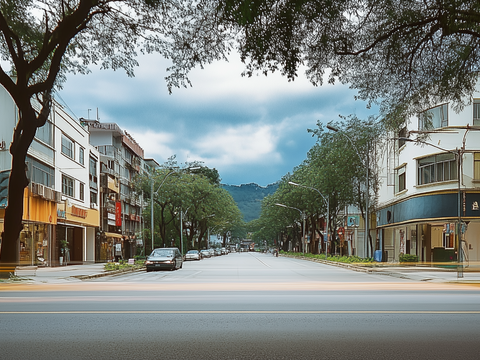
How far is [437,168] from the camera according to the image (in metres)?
39.5

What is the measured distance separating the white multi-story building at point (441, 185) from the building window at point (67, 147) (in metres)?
24.3

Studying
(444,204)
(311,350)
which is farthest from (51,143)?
(311,350)

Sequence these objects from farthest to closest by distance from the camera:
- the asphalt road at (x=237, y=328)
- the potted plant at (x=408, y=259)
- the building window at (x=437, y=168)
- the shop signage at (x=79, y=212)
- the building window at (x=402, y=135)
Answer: the building window at (x=402, y=135) < the shop signage at (x=79, y=212) < the potted plant at (x=408, y=259) < the building window at (x=437, y=168) < the asphalt road at (x=237, y=328)

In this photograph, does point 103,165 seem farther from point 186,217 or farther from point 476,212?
point 476,212

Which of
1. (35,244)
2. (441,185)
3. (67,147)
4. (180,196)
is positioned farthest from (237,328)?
(180,196)

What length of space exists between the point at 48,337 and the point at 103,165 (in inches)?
2235

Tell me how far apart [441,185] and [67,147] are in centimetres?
2806

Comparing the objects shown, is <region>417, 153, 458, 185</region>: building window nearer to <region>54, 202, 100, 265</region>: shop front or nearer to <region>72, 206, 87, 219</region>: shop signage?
<region>54, 202, 100, 265</region>: shop front

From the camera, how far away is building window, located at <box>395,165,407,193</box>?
46.5 metres

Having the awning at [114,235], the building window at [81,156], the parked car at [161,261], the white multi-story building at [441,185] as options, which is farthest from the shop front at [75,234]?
the white multi-story building at [441,185]

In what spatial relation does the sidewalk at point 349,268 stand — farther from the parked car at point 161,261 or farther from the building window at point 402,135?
the building window at point 402,135

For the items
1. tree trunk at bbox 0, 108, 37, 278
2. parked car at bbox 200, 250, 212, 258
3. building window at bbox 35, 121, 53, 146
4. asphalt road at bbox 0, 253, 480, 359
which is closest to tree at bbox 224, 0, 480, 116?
asphalt road at bbox 0, 253, 480, 359

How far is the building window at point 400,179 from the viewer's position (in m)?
46.5

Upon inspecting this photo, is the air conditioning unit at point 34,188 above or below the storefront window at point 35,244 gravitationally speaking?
above
